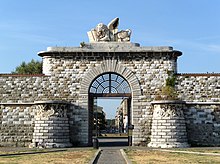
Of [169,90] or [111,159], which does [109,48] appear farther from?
[111,159]

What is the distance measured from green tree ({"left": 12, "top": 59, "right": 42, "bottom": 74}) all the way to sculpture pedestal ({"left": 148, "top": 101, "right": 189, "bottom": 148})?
2547 centimetres

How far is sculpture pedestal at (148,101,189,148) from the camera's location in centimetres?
2616

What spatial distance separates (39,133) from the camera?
26.5 meters

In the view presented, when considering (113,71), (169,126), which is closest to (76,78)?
(113,71)

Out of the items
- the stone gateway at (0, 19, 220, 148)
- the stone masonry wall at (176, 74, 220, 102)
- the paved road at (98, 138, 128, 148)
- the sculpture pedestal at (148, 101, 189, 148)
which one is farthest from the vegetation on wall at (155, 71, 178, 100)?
the paved road at (98, 138, 128, 148)

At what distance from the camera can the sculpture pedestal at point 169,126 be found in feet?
85.8

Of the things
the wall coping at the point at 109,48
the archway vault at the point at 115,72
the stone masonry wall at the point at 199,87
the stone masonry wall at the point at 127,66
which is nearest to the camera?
the archway vault at the point at 115,72

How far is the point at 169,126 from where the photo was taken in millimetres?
26266

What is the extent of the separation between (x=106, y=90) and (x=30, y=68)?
22.8 metres

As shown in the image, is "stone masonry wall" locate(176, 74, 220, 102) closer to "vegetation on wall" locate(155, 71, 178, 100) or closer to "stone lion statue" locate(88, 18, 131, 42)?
"vegetation on wall" locate(155, 71, 178, 100)

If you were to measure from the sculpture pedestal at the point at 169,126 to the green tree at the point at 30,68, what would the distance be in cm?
2547

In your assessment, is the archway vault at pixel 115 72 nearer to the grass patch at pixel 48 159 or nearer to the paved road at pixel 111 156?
the paved road at pixel 111 156

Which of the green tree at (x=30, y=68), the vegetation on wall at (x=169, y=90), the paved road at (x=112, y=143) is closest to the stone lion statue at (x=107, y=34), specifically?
the vegetation on wall at (x=169, y=90)

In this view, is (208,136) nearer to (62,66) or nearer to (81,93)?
(81,93)
